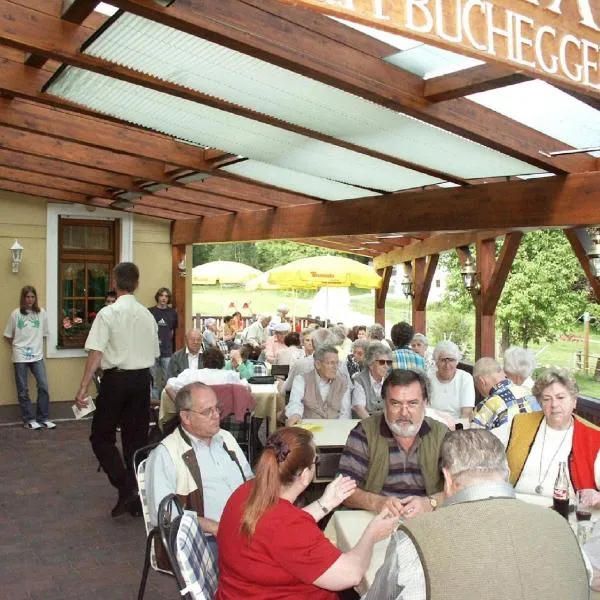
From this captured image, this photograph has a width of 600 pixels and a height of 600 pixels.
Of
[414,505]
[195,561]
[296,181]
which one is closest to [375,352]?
[296,181]

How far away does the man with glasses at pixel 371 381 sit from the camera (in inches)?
234

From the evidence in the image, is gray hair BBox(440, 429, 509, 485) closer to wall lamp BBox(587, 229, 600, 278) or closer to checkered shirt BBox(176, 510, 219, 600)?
checkered shirt BBox(176, 510, 219, 600)

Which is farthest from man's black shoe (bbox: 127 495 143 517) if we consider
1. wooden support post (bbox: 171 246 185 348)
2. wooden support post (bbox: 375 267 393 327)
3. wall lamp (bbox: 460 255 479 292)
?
wooden support post (bbox: 375 267 393 327)

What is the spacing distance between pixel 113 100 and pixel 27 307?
4.86m

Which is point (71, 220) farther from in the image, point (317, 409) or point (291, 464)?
point (291, 464)

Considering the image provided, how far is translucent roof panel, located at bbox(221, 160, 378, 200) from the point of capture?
6436 mm

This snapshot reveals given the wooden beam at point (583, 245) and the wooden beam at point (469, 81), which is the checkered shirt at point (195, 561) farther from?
the wooden beam at point (583, 245)

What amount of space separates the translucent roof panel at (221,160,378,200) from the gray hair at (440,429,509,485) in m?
4.34

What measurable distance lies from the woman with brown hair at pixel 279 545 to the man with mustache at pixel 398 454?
0.87 meters

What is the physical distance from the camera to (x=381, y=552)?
112 inches

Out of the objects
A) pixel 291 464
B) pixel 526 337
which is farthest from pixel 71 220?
pixel 526 337

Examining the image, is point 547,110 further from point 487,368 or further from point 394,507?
point 394,507

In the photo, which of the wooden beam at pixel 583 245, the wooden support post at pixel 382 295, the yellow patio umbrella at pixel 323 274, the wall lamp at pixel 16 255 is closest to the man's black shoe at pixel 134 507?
the wooden beam at pixel 583 245

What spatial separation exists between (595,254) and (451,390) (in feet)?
6.07
